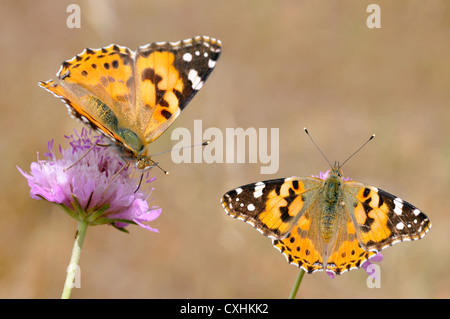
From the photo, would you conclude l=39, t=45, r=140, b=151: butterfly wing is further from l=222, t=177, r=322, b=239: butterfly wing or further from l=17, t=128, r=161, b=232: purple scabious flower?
l=222, t=177, r=322, b=239: butterfly wing

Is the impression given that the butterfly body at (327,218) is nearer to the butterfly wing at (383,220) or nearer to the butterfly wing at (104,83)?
the butterfly wing at (383,220)

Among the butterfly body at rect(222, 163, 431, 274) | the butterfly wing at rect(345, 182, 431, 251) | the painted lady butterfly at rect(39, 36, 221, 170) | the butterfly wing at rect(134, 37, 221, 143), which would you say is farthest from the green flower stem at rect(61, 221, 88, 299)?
the butterfly wing at rect(345, 182, 431, 251)

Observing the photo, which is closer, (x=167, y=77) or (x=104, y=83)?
(x=104, y=83)

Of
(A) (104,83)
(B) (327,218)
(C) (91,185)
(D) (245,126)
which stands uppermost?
(D) (245,126)

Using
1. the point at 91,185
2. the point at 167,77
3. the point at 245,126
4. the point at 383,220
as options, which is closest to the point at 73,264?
the point at 91,185

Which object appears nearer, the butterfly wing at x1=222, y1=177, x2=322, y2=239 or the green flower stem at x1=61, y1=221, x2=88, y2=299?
the green flower stem at x1=61, y1=221, x2=88, y2=299

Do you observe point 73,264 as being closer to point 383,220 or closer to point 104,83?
point 104,83

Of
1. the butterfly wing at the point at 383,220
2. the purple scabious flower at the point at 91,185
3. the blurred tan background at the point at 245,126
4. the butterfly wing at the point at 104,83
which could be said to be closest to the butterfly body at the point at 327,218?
the butterfly wing at the point at 383,220

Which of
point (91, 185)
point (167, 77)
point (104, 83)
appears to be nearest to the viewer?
point (91, 185)
